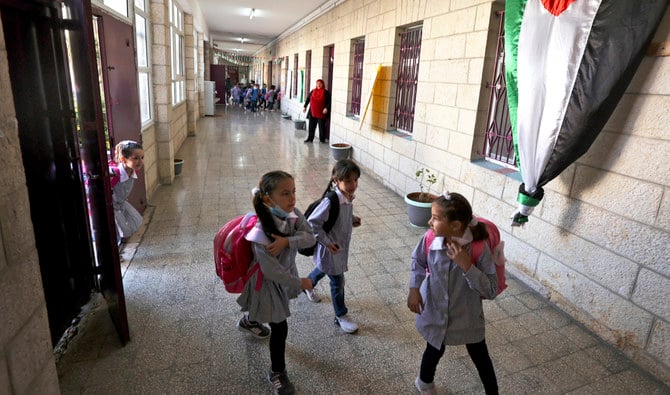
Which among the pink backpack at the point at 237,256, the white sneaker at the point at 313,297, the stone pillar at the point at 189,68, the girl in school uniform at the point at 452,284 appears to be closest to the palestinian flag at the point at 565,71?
the girl in school uniform at the point at 452,284

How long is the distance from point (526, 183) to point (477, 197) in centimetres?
106

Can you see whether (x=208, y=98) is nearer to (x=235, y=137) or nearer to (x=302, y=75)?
(x=302, y=75)

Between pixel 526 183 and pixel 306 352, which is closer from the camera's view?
pixel 306 352

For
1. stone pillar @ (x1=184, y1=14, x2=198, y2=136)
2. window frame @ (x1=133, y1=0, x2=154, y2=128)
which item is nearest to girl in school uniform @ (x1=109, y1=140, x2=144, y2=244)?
window frame @ (x1=133, y1=0, x2=154, y2=128)

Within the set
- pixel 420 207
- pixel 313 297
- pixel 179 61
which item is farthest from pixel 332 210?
pixel 179 61

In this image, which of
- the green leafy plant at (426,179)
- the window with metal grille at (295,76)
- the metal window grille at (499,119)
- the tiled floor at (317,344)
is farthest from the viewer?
the window with metal grille at (295,76)

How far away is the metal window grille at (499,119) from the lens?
3.72 metres

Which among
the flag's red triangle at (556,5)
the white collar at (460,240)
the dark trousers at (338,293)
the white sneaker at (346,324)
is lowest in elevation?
the white sneaker at (346,324)

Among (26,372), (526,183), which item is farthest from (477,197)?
(26,372)

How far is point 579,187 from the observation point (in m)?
2.71

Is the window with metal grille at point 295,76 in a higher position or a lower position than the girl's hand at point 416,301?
higher

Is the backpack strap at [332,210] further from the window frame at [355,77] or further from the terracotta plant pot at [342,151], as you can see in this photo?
the window frame at [355,77]

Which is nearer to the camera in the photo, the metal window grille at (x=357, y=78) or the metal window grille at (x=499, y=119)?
the metal window grille at (x=499, y=119)

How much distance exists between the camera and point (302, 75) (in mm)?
12766
